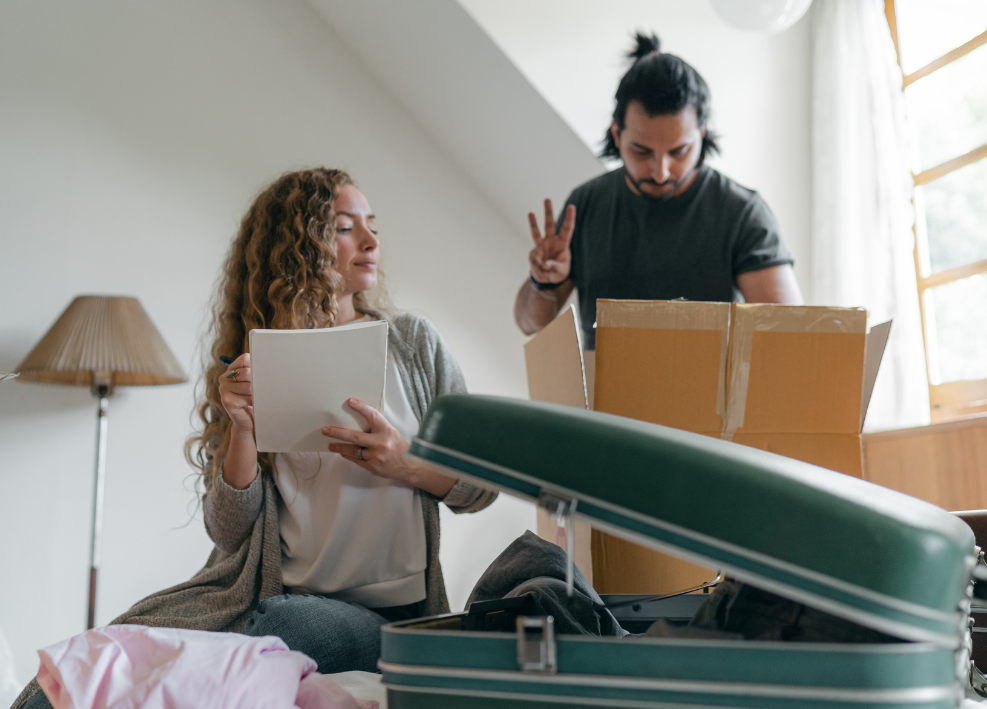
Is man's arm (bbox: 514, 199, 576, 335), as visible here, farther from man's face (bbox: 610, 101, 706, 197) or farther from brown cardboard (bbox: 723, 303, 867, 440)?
brown cardboard (bbox: 723, 303, 867, 440)

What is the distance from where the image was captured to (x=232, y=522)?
1.14m

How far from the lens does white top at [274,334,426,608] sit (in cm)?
112

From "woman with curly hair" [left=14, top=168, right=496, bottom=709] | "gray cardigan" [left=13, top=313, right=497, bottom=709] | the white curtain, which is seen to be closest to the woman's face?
"woman with curly hair" [left=14, top=168, right=496, bottom=709]

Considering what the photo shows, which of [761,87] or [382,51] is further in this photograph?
[382,51]

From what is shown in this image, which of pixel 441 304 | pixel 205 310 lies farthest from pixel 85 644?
pixel 441 304

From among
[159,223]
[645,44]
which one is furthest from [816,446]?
[159,223]

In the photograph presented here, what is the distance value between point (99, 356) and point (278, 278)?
92 cm

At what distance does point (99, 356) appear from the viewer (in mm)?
1944

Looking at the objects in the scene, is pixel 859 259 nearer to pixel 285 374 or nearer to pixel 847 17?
pixel 847 17

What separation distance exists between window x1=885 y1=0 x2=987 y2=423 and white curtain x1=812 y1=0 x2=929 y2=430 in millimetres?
103

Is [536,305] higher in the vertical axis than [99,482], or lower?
higher

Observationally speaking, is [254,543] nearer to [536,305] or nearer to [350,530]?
[350,530]

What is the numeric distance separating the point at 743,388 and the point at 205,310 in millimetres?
1794

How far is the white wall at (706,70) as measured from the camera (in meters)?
2.18
